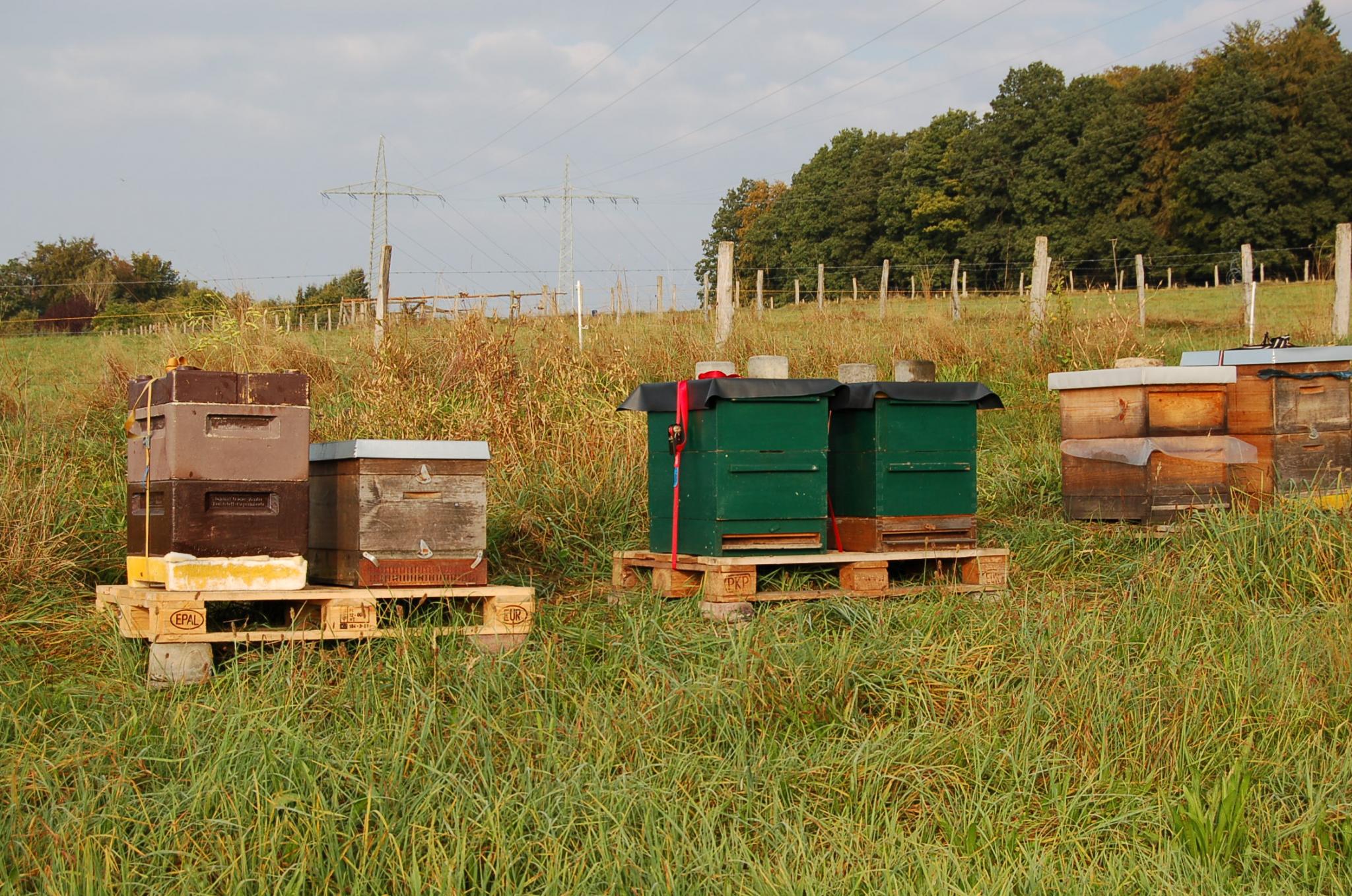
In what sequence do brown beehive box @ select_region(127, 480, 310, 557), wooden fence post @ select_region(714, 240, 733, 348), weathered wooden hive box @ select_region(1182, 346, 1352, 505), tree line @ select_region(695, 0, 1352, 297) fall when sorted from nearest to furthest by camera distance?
brown beehive box @ select_region(127, 480, 310, 557) < weathered wooden hive box @ select_region(1182, 346, 1352, 505) < wooden fence post @ select_region(714, 240, 733, 348) < tree line @ select_region(695, 0, 1352, 297)

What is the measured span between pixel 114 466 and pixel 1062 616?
650 centimetres

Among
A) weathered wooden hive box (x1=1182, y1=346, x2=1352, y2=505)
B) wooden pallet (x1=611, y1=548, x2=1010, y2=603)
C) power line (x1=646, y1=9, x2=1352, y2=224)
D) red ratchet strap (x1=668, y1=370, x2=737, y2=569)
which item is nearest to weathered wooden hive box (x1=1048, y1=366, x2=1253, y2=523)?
weathered wooden hive box (x1=1182, y1=346, x2=1352, y2=505)

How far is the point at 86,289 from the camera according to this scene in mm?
38438

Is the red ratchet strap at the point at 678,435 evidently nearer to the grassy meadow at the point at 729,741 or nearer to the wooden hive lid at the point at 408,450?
the grassy meadow at the point at 729,741

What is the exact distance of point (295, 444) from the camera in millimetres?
4781

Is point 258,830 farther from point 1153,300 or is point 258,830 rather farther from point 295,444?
point 1153,300

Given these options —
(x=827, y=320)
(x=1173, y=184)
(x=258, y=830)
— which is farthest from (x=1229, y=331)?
(x=1173, y=184)

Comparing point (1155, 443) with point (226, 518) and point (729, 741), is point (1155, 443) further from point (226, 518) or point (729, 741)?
point (226, 518)

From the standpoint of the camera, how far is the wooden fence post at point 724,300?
12.8 metres

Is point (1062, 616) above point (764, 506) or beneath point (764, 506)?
beneath

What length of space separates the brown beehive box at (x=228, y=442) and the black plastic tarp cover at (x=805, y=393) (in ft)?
5.70

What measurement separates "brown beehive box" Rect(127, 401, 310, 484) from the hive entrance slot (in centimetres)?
195

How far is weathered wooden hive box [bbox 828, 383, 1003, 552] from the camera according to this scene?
5.84 metres

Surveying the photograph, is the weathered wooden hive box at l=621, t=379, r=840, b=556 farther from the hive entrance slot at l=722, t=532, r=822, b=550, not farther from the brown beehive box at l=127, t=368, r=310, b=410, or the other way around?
the brown beehive box at l=127, t=368, r=310, b=410
